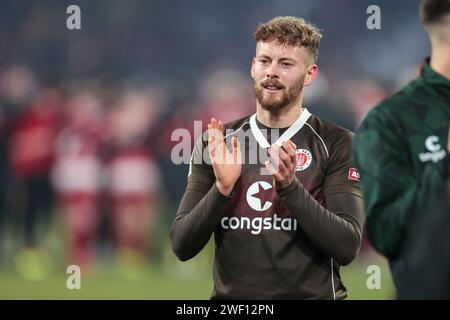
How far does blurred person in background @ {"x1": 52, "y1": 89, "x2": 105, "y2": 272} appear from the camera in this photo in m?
9.00

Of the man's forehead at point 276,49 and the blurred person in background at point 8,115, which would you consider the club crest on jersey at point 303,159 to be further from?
the blurred person in background at point 8,115

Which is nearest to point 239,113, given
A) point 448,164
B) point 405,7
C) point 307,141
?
point 405,7

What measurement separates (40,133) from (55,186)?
0.58 metres

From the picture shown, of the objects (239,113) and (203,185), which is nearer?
(203,185)

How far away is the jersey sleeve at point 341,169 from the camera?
328 cm

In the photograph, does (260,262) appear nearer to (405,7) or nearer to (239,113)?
(239,113)

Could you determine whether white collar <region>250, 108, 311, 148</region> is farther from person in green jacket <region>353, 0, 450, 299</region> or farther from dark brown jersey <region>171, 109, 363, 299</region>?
person in green jacket <region>353, 0, 450, 299</region>

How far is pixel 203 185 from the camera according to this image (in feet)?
11.1

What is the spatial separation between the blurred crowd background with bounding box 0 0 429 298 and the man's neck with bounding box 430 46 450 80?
5437mm

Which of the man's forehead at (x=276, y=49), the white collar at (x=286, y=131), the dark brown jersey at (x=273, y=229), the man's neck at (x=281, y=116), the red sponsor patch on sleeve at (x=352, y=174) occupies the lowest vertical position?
the dark brown jersey at (x=273, y=229)

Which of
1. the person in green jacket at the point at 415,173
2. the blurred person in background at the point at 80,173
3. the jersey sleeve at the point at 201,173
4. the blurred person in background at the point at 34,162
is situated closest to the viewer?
the person in green jacket at the point at 415,173

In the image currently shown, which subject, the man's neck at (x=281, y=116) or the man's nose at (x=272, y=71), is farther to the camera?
the man's neck at (x=281, y=116)

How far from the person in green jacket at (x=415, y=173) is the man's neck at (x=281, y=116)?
99 cm

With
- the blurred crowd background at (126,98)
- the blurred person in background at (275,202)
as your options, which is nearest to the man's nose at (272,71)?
the blurred person in background at (275,202)
